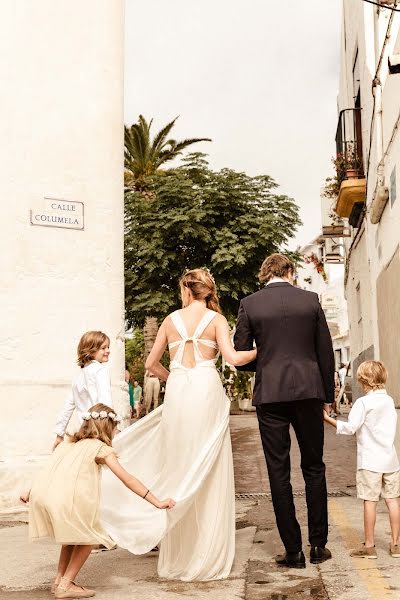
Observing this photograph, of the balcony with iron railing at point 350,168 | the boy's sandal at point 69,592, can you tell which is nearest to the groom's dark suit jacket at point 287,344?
the boy's sandal at point 69,592

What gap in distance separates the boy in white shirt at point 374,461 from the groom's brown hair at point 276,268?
3.17 ft

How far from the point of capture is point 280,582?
193 inches

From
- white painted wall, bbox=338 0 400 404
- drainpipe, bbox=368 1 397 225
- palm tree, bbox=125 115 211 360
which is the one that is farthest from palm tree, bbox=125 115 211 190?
drainpipe, bbox=368 1 397 225

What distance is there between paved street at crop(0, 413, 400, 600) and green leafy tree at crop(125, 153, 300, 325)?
1719cm

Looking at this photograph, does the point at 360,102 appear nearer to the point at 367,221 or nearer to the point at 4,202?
the point at 367,221

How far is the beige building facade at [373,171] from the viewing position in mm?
9812

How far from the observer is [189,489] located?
16.6 feet

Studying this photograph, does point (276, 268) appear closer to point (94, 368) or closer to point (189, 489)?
point (189, 489)

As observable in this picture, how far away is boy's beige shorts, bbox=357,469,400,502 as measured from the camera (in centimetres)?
550

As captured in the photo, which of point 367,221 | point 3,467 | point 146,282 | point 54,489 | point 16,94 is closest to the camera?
point 54,489

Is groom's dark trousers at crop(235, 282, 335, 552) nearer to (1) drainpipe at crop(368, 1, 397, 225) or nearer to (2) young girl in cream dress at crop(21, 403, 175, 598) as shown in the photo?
(2) young girl in cream dress at crop(21, 403, 175, 598)

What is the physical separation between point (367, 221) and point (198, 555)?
34.2 feet

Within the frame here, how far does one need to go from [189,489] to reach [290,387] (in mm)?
876


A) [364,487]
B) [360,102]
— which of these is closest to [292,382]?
[364,487]
